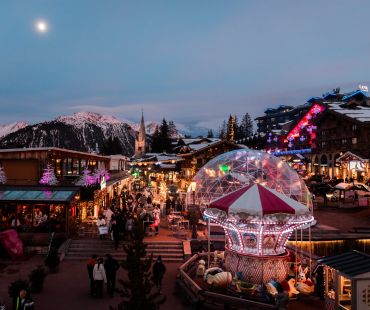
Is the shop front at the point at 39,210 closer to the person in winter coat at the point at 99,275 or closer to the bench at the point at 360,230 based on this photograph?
the person in winter coat at the point at 99,275

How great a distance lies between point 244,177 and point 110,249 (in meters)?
10.4

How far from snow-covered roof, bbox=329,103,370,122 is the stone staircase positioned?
3888 cm

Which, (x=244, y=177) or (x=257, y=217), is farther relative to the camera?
(x=244, y=177)

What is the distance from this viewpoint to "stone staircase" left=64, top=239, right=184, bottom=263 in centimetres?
1802

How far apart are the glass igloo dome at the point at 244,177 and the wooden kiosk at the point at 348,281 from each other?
11.8 metres

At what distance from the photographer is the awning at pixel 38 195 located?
20.5 meters

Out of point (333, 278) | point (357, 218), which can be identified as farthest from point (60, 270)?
point (357, 218)

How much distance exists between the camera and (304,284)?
13133mm

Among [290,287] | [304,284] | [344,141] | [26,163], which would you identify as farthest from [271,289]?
[344,141]

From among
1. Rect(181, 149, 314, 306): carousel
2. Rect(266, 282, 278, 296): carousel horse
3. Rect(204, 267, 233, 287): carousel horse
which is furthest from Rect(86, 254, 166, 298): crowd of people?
Rect(266, 282, 278, 296): carousel horse

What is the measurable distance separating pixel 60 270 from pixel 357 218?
70.7ft

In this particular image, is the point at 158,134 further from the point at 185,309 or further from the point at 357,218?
the point at 185,309

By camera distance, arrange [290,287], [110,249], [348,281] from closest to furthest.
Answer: [348,281] < [290,287] < [110,249]

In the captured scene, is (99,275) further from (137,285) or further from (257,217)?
(137,285)
